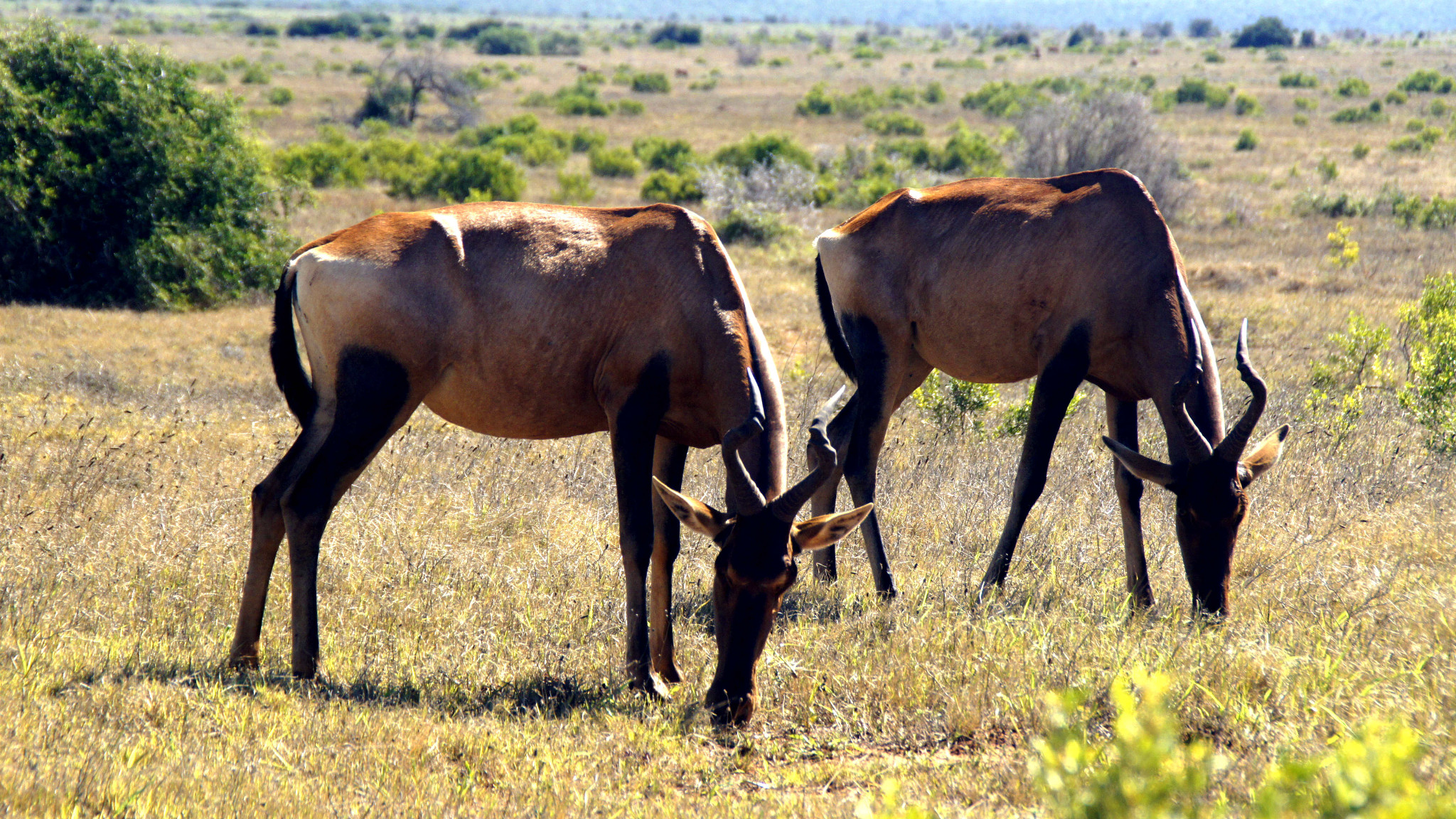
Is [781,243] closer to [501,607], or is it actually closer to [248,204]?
[248,204]

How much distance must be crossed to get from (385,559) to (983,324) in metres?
3.89

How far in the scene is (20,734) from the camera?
411 centimetres

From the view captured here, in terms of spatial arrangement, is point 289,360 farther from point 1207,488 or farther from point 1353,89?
point 1353,89

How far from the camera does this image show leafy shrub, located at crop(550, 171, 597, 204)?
24.0 metres

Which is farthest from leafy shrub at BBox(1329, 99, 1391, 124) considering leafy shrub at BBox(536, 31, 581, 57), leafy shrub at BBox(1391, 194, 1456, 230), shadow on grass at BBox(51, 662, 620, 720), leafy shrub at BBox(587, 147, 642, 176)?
leafy shrub at BBox(536, 31, 581, 57)

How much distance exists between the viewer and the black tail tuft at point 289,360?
5.57 meters

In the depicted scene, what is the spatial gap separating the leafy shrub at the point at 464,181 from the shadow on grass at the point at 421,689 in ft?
62.5

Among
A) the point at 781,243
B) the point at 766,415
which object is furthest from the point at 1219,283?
the point at 766,415

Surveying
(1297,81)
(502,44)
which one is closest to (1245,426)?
(1297,81)

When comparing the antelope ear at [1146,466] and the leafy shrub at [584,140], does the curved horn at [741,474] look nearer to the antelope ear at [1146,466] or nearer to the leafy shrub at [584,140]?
the antelope ear at [1146,466]

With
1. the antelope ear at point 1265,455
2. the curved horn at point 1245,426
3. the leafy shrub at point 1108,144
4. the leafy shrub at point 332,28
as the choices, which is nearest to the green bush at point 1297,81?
the leafy shrub at point 1108,144

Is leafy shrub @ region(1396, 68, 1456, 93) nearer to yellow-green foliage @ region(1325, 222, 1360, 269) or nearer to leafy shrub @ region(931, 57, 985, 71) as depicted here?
leafy shrub @ region(931, 57, 985, 71)

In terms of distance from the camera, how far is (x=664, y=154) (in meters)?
30.5

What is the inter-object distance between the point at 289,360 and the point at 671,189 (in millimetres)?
19679
